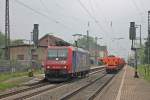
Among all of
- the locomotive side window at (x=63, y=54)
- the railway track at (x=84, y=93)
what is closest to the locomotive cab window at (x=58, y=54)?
the locomotive side window at (x=63, y=54)

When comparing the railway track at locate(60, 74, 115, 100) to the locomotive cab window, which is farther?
the locomotive cab window

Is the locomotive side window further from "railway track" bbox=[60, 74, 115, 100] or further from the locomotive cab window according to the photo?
"railway track" bbox=[60, 74, 115, 100]

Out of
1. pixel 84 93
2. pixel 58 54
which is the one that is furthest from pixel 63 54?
pixel 84 93

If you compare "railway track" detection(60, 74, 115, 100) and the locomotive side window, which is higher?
the locomotive side window

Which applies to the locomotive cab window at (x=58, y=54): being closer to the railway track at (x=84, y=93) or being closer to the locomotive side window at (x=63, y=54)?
the locomotive side window at (x=63, y=54)

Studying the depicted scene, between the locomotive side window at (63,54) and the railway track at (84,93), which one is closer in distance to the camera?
the railway track at (84,93)

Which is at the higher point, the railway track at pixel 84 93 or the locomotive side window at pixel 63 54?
the locomotive side window at pixel 63 54

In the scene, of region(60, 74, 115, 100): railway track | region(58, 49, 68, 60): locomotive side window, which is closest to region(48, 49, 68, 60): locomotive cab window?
region(58, 49, 68, 60): locomotive side window

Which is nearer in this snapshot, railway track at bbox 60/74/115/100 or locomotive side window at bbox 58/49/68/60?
railway track at bbox 60/74/115/100

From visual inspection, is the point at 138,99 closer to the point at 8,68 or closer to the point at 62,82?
the point at 62,82

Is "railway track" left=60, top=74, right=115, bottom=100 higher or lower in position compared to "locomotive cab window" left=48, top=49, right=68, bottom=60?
lower

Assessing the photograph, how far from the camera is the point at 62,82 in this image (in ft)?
123

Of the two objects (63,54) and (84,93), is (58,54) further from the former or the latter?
(84,93)

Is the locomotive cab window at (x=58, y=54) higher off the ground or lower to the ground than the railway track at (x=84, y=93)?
higher
